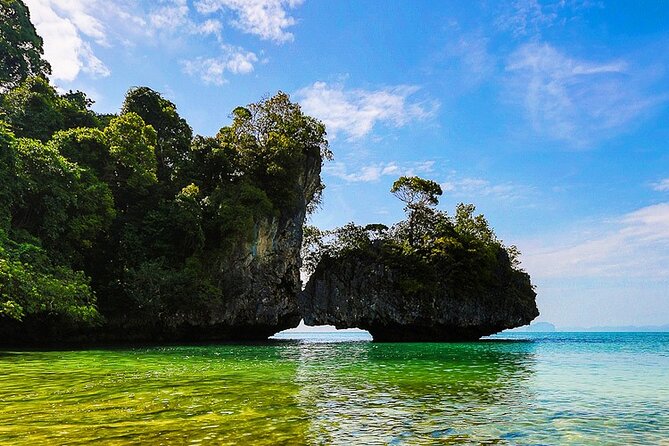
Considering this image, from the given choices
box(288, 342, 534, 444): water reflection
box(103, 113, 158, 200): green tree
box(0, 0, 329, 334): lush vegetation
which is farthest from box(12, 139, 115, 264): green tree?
box(288, 342, 534, 444): water reflection

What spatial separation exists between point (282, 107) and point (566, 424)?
34886 millimetres

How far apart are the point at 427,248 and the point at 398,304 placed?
526 centimetres

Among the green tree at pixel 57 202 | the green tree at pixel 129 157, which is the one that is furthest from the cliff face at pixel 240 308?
the green tree at pixel 129 157

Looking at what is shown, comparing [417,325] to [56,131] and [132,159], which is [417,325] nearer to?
[132,159]

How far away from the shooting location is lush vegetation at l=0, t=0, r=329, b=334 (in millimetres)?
19375

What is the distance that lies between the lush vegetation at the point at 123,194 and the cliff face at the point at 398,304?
25.5ft

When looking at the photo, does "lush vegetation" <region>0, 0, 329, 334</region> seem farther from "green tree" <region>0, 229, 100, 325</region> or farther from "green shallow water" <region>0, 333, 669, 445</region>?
"green shallow water" <region>0, 333, 669, 445</region>

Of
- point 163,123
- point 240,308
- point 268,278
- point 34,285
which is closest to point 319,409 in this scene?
point 34,285

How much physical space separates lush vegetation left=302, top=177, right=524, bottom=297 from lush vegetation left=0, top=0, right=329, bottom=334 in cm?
639

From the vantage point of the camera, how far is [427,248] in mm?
38375

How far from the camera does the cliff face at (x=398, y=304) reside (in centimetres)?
3781

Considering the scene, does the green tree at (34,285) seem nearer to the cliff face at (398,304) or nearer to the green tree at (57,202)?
the green tree at (57,202)

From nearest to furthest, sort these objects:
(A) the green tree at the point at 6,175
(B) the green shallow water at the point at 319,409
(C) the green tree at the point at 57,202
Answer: (B) the green shallow water at the point at 319,409 → (A) the green tree at the point at 6,175 → (C) the green tree at the point at 57,202

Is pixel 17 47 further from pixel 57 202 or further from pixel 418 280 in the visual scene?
pixel 418 280
